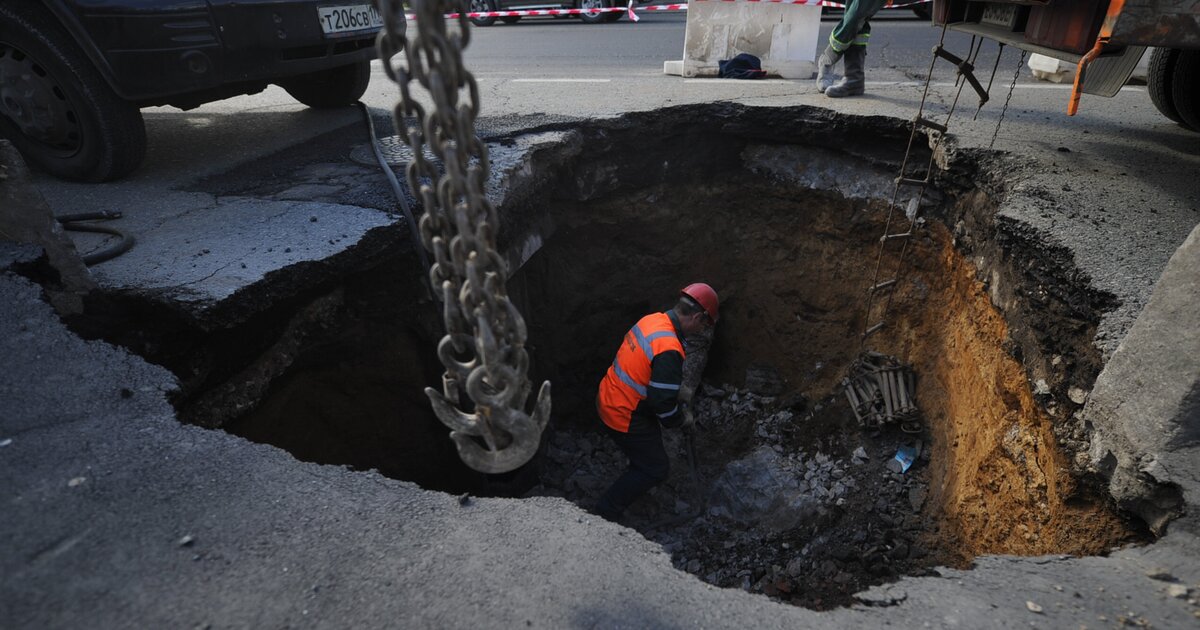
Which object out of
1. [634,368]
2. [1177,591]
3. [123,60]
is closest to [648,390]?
[634,368]

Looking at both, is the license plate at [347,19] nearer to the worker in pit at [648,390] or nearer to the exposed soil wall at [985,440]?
the worker in pit at [648,390]

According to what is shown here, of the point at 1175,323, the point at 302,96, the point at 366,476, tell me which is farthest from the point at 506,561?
the point at 302,96

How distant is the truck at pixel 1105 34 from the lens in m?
2.86

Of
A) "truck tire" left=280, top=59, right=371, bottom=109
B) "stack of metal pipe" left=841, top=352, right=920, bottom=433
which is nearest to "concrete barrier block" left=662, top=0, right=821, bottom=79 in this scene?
"truck tire" left=280, top=59, right=371, bottom=109

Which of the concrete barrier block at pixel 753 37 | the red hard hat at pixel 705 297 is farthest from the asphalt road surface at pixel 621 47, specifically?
the red hard hat at pixel 705 297

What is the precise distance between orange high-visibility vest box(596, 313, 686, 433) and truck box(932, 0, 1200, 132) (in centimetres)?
237

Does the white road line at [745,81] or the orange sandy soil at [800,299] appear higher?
the white road line at [745,81]

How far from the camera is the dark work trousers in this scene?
170 inches

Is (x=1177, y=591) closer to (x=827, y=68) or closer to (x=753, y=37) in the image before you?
(x=827, y=68)

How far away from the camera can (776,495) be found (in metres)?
4.71

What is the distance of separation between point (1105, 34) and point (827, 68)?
3101 millimetres

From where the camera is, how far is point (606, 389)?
14.1ft

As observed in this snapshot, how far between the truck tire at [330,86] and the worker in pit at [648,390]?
10.8 ft

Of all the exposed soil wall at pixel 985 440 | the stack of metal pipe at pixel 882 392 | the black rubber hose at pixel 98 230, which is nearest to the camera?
the exposed soil wall at pixel 985 440
